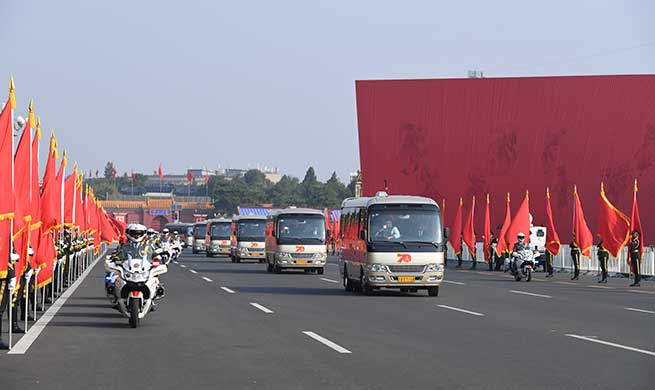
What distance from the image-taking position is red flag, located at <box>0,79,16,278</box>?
13.6 meters

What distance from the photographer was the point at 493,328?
16.8 m

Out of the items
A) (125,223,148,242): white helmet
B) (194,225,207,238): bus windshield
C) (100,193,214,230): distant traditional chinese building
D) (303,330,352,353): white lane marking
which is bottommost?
(303,330,352,353): white lane marking

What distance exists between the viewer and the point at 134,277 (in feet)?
54.8

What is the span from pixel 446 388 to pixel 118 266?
7928mm

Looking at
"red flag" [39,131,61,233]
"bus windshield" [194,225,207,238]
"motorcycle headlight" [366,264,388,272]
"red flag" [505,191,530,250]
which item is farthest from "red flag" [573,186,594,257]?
"bus windshield" [194,225,207,238]

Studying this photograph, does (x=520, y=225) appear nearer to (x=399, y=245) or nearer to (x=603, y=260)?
(x=603, y=260)

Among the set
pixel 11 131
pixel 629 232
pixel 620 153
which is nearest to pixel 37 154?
pixel 11 131

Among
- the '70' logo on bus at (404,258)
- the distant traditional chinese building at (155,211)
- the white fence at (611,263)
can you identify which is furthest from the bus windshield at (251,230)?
the distant traditional chinese building at (155,211)

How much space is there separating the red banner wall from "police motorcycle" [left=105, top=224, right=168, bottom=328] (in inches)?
2095

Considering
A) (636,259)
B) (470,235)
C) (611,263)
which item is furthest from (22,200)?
(470,235)

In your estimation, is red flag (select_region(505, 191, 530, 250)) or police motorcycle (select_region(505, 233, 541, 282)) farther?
red flag (select_region(505, 191, 530, 250))

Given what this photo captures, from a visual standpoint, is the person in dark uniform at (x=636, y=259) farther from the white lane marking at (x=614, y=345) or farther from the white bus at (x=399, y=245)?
the white lane marking at (x=614, y=345)

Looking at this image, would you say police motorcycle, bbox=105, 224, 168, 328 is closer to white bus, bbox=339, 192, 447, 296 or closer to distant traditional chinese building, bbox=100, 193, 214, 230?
white bus, bbox=339, 192, 447, 296

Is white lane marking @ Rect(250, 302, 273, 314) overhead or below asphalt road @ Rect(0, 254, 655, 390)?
overhead
